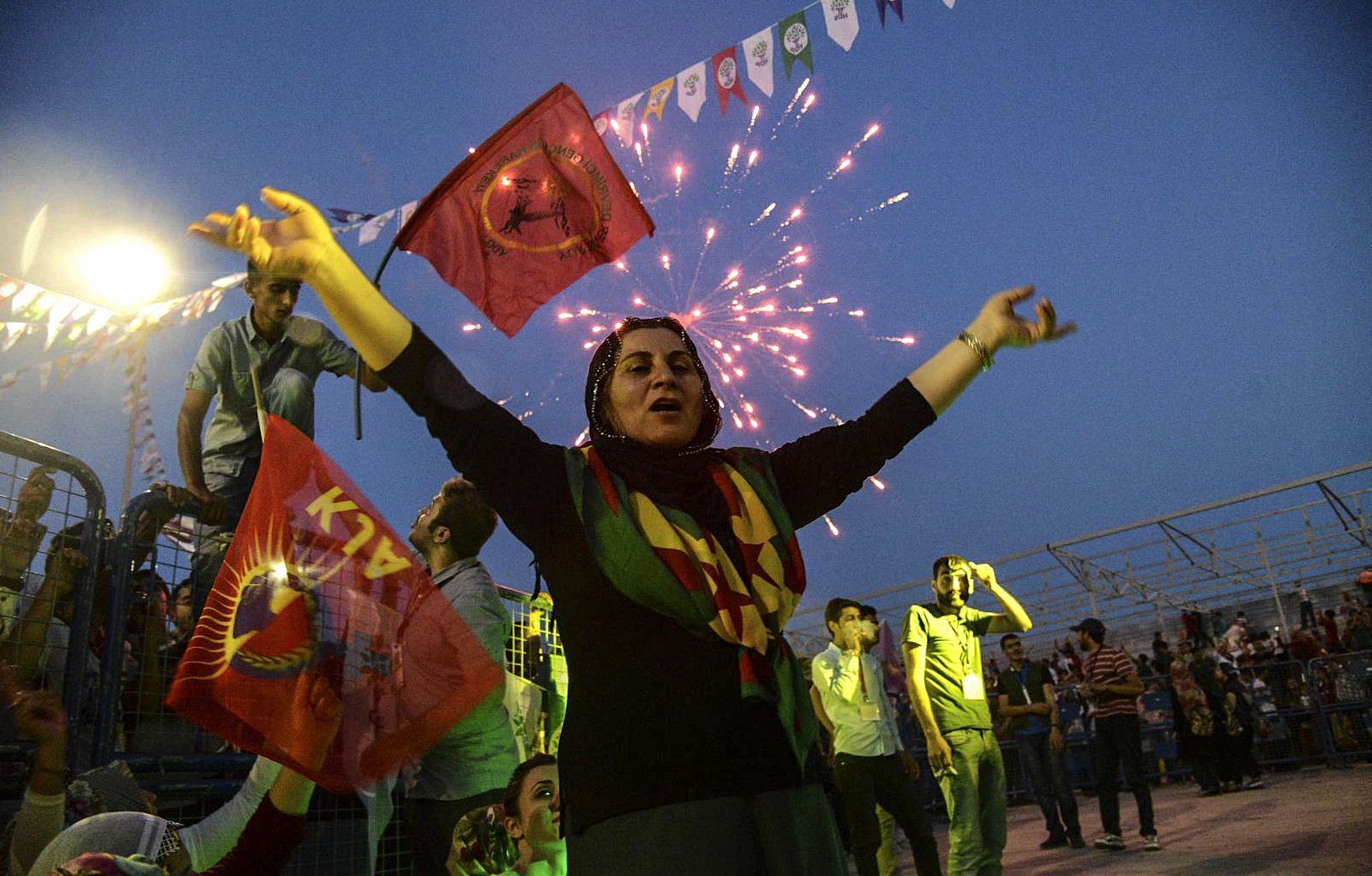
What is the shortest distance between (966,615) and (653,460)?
221 inches

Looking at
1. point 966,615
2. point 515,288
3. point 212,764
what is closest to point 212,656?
point 212,764

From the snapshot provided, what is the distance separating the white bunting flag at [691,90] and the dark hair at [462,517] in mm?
6384

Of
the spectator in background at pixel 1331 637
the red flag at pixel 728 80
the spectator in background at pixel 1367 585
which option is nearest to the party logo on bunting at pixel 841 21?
the red flag at pixel 728 80

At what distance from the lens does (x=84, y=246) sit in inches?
545

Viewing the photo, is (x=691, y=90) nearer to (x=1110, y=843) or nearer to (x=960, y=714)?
(x=960, y=714)

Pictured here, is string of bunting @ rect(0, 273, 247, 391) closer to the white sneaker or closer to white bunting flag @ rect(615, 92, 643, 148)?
white bunting flag @ rect(615, 92, 643, 148)

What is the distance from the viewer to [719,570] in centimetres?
182

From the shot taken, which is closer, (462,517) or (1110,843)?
(462,517)

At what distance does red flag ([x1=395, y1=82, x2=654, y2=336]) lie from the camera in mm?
4895

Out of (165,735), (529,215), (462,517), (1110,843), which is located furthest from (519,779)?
(1110,843)

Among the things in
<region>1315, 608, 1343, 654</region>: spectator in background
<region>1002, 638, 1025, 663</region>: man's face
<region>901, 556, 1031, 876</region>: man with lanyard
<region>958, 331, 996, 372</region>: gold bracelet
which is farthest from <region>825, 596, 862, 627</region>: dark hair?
<region>1315, 608, 1343, 654</region>: spectator in background

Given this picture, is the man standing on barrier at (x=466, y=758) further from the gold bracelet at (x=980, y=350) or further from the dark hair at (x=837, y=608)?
the dark hair at (x=837, y=608)

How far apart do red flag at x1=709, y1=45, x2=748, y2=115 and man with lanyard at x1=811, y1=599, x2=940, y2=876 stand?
17.1 feet

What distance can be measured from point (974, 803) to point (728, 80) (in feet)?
22.3
